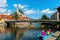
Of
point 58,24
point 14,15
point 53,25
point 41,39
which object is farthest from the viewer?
point 14,15

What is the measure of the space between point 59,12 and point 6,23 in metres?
38.1

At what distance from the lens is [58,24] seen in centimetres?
11962

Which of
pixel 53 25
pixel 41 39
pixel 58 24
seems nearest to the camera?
pixel 41 39

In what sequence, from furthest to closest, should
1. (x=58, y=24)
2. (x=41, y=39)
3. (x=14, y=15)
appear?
(x=14, y=15)
(x=58, y=24)
(x=41, y=39)

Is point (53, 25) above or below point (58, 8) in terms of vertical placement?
below

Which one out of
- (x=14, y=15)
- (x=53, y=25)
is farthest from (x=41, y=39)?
(x=14, y=15)

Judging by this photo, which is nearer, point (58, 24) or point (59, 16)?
point (58, 24)

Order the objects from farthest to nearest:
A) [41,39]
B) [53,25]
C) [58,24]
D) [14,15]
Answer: [14,15] < [53,25] < [58,24] < [41,39]

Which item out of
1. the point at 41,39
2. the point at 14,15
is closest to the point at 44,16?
the point at 14,15

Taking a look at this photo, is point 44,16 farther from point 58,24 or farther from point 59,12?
point 58,24

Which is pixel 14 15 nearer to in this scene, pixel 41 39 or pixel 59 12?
pixel 59 12

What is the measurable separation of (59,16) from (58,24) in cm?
1547

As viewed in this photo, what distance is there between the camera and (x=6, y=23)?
416ft

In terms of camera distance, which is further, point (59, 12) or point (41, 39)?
point (59, 12)
